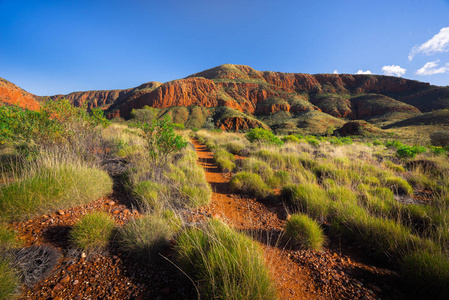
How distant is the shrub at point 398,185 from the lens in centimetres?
462

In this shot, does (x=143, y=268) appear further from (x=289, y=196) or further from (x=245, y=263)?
(x=289, y=196)

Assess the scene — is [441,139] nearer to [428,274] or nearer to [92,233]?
[428,274]

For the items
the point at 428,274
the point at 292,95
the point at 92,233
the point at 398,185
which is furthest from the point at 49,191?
the point at 292,95

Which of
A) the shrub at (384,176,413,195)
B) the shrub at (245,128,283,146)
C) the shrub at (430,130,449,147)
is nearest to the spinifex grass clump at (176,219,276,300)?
the shrub at (384,176,413,195)

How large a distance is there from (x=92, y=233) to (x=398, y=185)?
7439mm

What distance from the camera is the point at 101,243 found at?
2.22 metres

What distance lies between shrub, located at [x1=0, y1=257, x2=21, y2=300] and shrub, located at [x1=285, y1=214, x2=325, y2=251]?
3.30 meters

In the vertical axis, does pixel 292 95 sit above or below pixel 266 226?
above

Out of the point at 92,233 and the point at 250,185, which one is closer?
the point at 92,233

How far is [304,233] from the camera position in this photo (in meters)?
2.56

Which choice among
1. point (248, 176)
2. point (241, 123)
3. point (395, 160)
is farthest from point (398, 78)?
point (248, 176)

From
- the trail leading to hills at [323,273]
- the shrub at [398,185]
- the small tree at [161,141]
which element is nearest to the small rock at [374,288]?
the trail leading to hills at [323,273]

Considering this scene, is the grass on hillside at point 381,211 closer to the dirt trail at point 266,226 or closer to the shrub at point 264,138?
the dirt trail at point 266,226

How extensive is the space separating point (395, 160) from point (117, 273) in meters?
11.8
